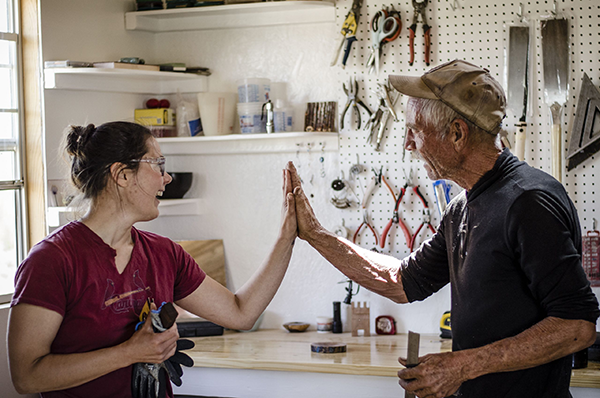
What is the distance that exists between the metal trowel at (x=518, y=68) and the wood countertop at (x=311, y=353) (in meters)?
1.08

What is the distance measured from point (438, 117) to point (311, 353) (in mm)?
1414

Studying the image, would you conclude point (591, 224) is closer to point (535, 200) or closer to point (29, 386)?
point (535, 200)

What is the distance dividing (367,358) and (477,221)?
1.18 meters

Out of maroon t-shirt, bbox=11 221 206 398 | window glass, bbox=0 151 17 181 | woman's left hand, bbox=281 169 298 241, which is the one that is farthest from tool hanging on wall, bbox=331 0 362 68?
maroon t-shirt, bbox=11 221 206 398

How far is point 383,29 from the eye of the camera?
9.71 ft

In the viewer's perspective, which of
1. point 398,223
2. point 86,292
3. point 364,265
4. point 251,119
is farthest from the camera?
point 251,119

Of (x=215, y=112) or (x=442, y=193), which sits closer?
(x=442, y=193)

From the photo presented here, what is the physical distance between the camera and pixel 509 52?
9.28ft

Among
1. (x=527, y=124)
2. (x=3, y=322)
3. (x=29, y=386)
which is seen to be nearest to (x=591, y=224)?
(x=527, y=124)

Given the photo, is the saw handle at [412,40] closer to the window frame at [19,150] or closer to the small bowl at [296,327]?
the small bowl at [296,327]

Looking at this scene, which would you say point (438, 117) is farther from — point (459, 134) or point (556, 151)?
point (556, 151)

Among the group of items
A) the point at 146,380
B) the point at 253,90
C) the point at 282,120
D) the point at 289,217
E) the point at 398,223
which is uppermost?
the point at 253,90

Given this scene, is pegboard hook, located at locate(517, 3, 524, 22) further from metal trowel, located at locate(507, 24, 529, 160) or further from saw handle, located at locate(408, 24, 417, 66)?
saw handle, located at locate(408, 24, 417, 66)

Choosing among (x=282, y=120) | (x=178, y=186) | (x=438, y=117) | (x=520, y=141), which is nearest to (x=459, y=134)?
(x=438, y=117)
